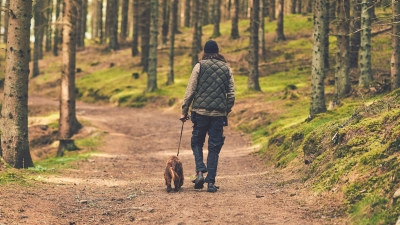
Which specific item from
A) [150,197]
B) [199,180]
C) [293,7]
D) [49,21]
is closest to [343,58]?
[199,180]

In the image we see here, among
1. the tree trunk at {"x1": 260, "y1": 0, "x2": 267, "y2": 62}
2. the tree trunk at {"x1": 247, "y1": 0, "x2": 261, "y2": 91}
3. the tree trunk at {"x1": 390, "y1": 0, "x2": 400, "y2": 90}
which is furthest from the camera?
the tree trunk at {"x1": 260, "y1": 0, "x2": 267, "y2": 62}

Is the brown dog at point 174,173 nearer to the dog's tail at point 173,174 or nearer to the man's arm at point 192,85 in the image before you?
the dog's tail at point 173,174

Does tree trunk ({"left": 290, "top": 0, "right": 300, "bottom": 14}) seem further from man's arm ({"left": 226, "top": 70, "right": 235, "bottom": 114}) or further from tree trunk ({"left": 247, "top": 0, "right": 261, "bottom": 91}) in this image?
man's arm ({"left": 226, "top": 70, "right": 235, "bottom": 114})

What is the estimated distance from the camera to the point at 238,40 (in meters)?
42.0

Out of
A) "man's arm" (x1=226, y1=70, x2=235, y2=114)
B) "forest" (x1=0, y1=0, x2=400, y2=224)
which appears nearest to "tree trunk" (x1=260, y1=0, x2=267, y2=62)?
"forest" (x1=0, y1=0, x2=400, y2=224)

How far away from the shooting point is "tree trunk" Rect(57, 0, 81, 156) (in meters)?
17.6

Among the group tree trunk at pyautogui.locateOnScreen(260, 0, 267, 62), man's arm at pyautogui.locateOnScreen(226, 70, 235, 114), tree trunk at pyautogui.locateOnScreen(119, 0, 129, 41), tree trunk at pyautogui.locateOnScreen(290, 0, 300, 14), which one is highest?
tree trunk at pyautogui.locateOnScreen(290, 0, 300, 14)

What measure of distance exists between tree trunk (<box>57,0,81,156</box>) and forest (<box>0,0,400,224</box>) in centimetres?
4

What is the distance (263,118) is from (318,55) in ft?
21.2

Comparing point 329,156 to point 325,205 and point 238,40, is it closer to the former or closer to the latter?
point 325,205

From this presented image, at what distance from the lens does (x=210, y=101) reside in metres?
9.13

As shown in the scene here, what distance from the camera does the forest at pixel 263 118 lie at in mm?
7402

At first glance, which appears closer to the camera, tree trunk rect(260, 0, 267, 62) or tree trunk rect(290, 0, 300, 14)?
tree trunk rect(260, 0, 267, 62)

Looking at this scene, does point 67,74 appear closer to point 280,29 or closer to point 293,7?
point 280,29
